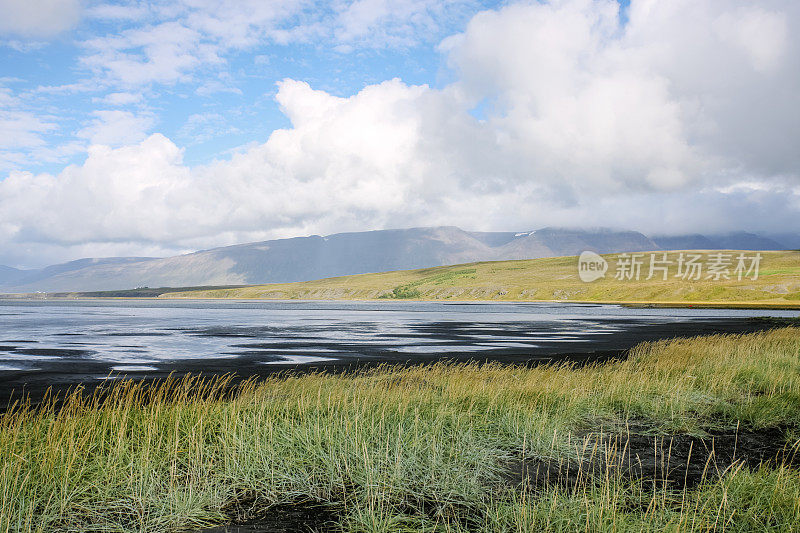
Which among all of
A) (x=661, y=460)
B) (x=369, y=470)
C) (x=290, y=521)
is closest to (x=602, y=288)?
(x=661, y=460)

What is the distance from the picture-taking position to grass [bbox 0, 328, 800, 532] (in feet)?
21.6

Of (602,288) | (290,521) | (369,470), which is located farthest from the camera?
(602,288)

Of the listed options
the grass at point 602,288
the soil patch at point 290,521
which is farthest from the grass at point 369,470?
the grass at point 602,288

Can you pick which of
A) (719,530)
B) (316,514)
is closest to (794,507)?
(719,530)

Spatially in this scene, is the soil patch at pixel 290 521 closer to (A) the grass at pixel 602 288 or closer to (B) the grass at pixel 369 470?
(B) the grass at pixel 369 470

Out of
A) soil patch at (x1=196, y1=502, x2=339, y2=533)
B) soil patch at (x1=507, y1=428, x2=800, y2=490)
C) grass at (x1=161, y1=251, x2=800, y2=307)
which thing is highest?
soil patch at (x1=196, y1=502, x2=339, y2=533)

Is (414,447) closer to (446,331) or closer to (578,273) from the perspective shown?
(446,331)

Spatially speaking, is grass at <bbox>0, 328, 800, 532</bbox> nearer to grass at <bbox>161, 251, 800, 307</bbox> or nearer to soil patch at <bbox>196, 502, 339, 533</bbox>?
soil patch at <bbox>196, 502, 339, 533</bbox>

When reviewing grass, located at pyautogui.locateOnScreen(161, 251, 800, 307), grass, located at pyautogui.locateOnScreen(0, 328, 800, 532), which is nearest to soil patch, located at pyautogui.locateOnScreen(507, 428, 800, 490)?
grass, located at pyautogui.locateOnScreen(0, 328, 800, 532)

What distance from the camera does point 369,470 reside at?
7703 mm

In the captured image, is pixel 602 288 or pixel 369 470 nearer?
pixel 369 470

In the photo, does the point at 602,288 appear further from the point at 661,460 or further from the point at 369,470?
the point at 369,470

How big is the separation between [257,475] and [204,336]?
1282 inches

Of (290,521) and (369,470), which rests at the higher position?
(369,470)
